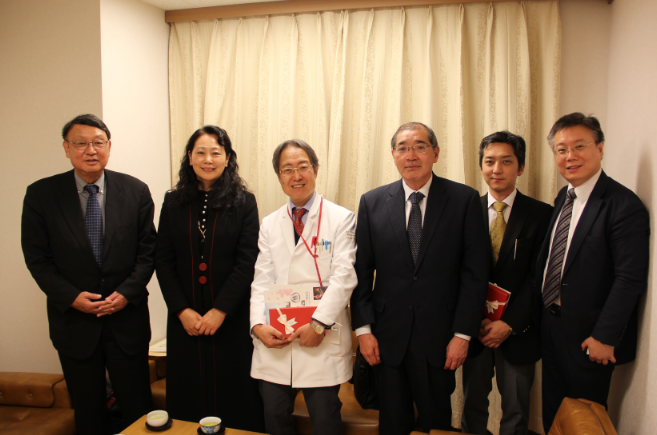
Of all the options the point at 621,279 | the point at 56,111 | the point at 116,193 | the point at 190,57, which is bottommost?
the point at 621,279

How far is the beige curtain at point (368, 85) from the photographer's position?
9.32 feet

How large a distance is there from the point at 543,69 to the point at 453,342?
2024mm

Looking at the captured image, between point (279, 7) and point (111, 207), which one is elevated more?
point (279, 7)

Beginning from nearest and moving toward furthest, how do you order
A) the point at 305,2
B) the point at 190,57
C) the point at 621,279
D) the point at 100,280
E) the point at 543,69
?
1. the point at 621,279
2. the point at 100,280
3. the point at 543,69
4. the point at 305,2
5. the point at 190,57

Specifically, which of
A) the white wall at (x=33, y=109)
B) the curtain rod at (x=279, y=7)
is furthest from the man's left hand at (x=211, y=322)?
the curtain rod at (x=279, y=7)

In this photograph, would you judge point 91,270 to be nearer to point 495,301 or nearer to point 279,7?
point 495,301

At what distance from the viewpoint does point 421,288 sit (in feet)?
6.32

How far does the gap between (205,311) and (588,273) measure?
189cm

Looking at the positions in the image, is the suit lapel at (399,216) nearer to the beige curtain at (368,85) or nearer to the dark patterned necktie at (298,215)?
the dark patterned necktie at (298,215)

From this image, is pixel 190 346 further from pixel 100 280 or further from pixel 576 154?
pixel 576 154

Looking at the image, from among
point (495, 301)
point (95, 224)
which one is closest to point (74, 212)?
point (95, 224)

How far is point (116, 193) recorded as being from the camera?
2355 mm

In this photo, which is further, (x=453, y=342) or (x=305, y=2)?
(x=305, y=2)

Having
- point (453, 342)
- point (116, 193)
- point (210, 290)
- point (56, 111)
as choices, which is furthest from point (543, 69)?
point (56, 111)
